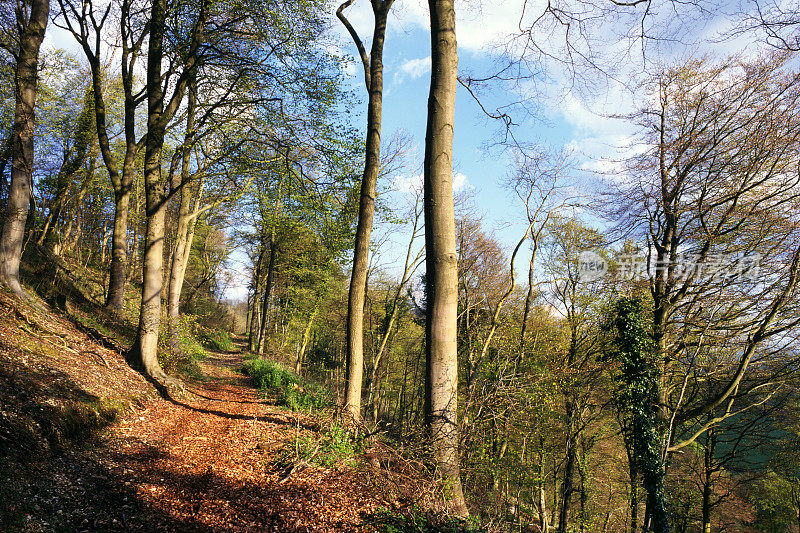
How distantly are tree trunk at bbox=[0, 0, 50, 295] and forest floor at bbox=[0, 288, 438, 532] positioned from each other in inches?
58.5

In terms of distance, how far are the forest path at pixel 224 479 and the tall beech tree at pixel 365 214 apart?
1.03 m

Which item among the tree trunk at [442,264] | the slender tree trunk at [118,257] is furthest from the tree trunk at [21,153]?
the tree trunk at [442,264]

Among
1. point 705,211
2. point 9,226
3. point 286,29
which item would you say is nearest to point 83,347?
point 9,226

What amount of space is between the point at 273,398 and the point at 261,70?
24.1 ft

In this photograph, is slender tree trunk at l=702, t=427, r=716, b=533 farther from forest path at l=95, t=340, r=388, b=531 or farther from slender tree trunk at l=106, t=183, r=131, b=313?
slender tree trunk at l=106, t=183, r=131, b=313

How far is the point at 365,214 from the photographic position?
6609 mm

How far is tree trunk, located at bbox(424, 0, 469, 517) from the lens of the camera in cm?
406

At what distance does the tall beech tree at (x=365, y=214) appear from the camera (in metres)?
6.12

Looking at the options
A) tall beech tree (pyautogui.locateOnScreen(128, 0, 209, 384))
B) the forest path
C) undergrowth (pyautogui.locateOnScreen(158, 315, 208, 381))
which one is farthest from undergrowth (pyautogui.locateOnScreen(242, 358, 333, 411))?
tall beech tree (pyautogui.locateOnScreen(128, 0, 209, 384))

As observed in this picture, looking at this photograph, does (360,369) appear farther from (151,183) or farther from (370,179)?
(151,183)

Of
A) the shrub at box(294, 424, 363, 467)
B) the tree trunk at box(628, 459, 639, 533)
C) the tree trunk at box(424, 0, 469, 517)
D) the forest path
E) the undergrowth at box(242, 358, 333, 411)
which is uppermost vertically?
the tree trunk at box(424, 0, 469, 517)

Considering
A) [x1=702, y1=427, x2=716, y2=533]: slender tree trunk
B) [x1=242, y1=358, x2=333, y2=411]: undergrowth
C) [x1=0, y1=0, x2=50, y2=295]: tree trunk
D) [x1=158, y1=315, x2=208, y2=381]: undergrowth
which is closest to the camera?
[x1=0, y1=0, x2=50, y2=295]: tree trunk

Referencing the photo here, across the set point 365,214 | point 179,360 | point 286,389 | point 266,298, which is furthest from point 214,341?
point 365,214

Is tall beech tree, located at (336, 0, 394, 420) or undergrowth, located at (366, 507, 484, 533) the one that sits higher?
tall beech tree, located at (336, 0, 394, 420)
